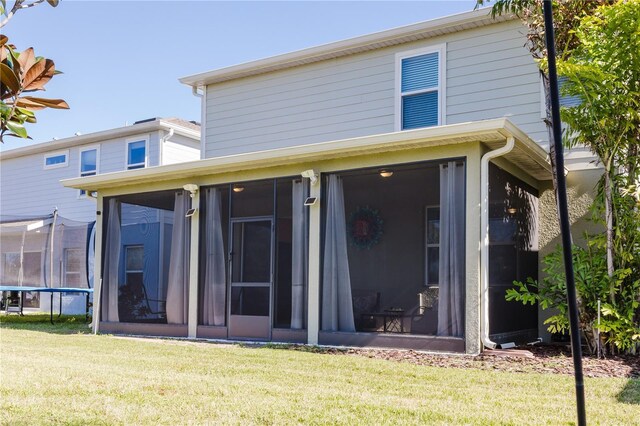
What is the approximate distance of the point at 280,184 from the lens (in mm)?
9242

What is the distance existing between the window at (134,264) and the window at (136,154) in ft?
20.9

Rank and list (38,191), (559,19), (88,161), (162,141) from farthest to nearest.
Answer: (38,191)
(88,161)
(162,141)
(559,19)

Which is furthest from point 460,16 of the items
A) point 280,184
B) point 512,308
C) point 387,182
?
point 512,308

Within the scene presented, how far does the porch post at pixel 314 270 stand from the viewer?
28.2 feet

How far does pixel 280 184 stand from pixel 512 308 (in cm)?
354

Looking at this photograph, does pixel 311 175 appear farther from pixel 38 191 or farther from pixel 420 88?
pixel 38 191

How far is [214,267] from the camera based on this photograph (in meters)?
9.70

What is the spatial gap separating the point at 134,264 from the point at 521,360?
6.45 metres

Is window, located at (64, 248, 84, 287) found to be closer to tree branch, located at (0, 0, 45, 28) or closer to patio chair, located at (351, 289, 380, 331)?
patio chair, located at (351, 289, 380, 331)

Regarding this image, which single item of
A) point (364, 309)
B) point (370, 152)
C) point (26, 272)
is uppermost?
point (370, 152)

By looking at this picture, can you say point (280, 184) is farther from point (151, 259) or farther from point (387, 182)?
point (151, 259)

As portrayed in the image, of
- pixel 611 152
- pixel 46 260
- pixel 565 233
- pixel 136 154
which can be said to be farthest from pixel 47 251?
pixel 565 233

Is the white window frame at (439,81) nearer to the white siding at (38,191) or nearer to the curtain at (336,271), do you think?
the curtain at (336,271)

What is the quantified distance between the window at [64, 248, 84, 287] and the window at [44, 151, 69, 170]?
9.43 feet
